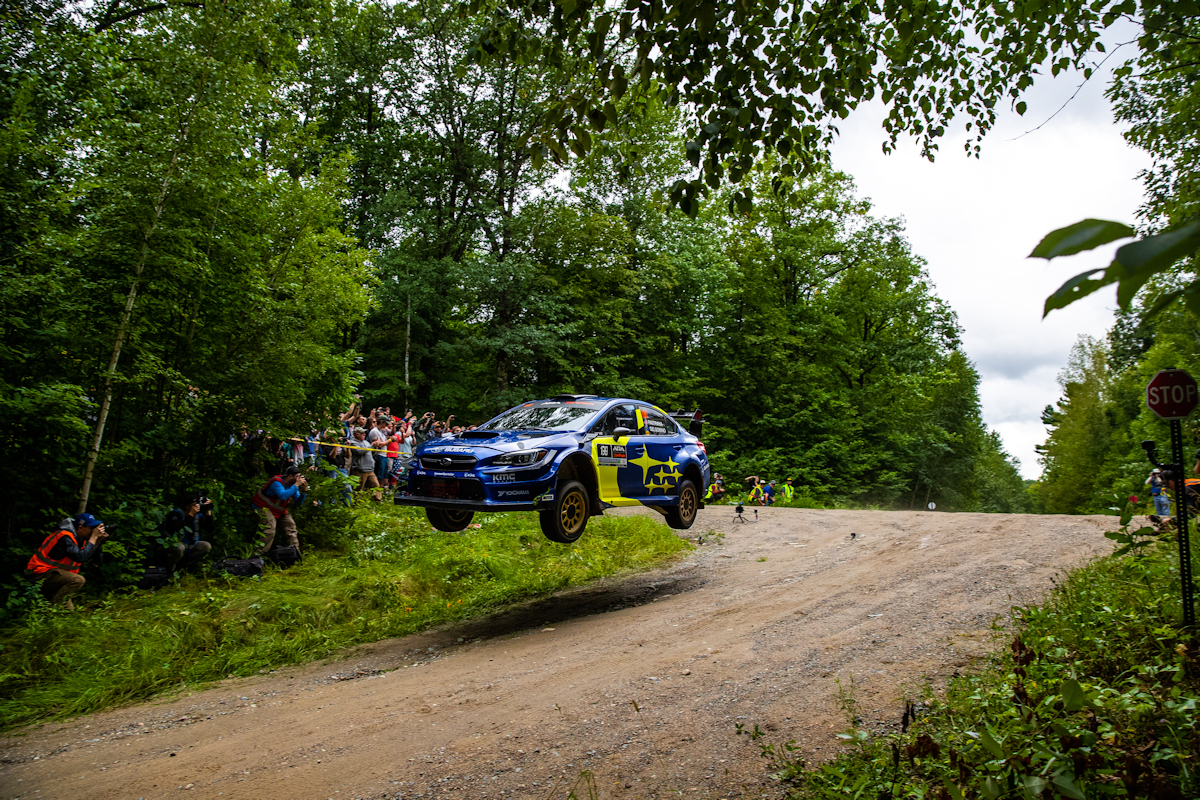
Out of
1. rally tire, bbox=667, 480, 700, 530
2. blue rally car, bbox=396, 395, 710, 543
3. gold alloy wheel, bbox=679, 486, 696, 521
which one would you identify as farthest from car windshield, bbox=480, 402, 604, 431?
gold alloy wheel, bbox=679, 486, 696, 521

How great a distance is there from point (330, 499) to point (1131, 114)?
16.9 metres

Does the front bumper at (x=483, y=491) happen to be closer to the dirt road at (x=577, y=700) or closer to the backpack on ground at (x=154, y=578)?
the dirt road at (x=577, y=700)

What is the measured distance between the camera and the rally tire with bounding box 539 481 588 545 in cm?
714

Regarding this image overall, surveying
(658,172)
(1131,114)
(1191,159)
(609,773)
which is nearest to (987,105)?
(1191,159)

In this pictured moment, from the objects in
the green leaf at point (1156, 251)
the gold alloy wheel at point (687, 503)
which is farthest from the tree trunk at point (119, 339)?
the green leaf at point (1156, 251)

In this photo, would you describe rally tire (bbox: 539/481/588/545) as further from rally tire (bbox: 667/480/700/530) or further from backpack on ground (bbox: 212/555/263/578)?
backpack on ground (bbox: 212/555/263/578)

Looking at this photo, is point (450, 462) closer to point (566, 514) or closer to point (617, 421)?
point (566, 514)

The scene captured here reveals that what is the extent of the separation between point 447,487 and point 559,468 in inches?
47.1

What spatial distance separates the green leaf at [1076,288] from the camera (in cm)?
93

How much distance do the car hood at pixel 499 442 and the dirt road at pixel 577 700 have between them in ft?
7.36

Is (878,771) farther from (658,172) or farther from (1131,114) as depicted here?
(658,172)

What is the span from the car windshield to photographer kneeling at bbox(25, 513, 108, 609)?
517 cm

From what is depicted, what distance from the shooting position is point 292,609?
9086 mm

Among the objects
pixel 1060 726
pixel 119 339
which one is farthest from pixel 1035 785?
pixel 119 339
